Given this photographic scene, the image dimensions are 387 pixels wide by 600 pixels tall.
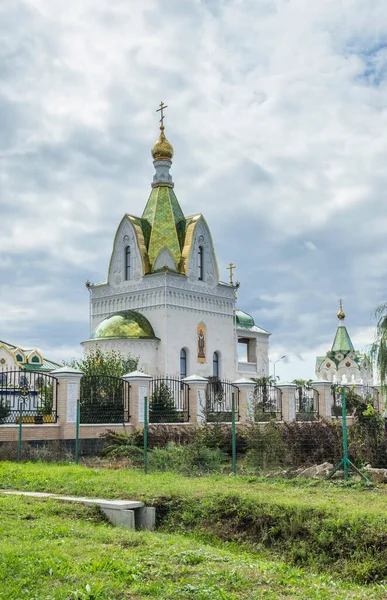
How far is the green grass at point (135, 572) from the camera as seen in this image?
17.5 ft

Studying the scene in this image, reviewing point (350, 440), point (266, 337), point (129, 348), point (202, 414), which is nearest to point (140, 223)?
point (129, 348)

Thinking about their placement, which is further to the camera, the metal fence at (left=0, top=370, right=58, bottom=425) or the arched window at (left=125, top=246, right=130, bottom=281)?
the arched window at (left=125, top=246, right=130, bottom=281)

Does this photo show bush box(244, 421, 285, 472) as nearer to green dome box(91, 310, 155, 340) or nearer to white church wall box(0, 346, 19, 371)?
green dome box(91, 310, 155, 340)

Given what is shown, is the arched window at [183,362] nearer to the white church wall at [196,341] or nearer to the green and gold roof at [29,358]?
the white church wall at [196,341]

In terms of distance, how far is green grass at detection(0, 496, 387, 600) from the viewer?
535 centimetres

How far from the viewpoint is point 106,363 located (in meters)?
26.1

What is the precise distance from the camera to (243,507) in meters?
8.43

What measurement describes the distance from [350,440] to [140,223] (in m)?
22.7

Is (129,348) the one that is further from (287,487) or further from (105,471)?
(287,487)

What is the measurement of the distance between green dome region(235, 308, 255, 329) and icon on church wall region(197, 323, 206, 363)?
598cm

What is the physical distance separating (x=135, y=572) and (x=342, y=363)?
133 ft

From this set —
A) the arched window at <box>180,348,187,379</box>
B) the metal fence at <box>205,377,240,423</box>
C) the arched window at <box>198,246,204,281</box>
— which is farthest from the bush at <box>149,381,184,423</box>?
the arched window at <box>198,246,204,281</box>

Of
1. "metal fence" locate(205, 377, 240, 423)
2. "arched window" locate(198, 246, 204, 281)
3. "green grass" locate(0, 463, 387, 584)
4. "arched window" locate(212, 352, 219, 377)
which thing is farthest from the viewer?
"arched window" locate(198, 246, 204, 281)

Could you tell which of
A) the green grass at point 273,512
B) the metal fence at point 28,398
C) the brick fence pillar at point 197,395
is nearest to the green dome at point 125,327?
the brick fence pillar at point 197,395
